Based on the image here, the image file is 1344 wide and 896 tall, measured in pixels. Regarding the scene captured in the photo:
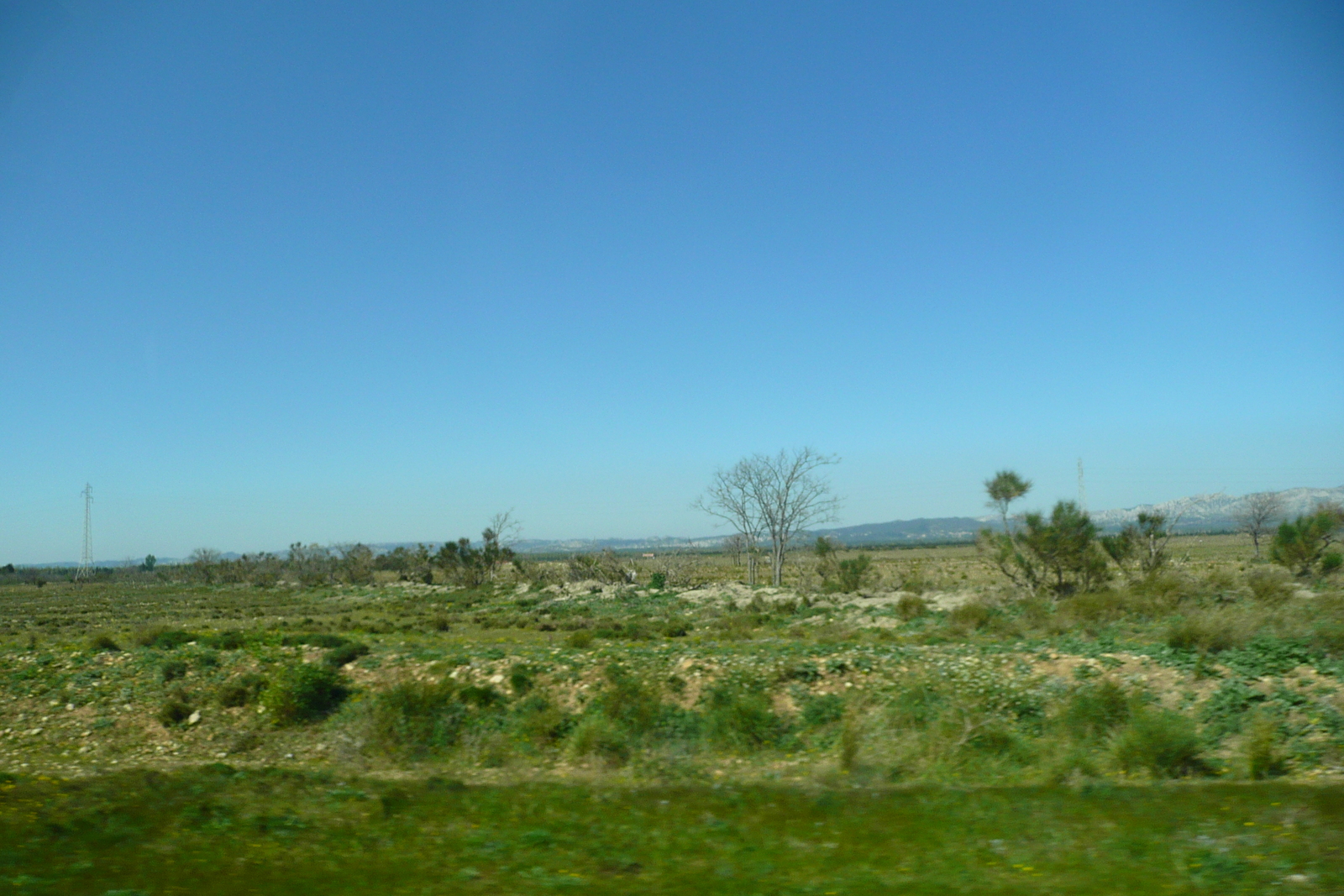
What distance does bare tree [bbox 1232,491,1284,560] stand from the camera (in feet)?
254

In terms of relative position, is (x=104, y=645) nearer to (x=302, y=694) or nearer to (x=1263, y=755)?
(x=302, y=694)

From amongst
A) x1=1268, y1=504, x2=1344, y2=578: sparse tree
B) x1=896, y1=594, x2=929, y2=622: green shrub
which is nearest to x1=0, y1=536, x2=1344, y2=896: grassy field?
x1=896, y1=594, x2=929, y2=622: green shrub

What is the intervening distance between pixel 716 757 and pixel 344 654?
10.7 m

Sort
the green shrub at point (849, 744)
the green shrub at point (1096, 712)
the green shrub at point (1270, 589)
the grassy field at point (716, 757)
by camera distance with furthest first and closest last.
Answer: the green shrub at point (1270, 589) < the green shrub at point (1096, 712) < the green shrub at point (849, 744) < the grassy field at point (716, 757)

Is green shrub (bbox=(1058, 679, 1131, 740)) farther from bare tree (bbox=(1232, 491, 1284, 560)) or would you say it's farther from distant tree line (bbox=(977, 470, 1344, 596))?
bare tree (bbox=(1232, 491, 1284, 560))

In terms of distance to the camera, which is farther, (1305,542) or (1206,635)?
(1305,542)

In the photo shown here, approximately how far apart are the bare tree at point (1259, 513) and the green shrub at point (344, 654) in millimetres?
83423

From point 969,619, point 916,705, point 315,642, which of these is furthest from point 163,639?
point 969,619

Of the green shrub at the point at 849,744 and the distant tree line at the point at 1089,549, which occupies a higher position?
the distant tree line at the point at 1089,549

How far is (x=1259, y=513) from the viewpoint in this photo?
78938mm

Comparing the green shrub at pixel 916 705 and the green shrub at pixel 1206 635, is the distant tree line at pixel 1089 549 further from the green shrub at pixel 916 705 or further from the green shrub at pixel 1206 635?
the green shrub at pixel 916 705

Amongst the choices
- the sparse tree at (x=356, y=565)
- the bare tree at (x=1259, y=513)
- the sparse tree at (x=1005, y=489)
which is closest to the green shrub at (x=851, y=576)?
the sparse tree at (x=1005, y=489)

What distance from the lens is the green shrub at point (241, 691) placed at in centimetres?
1822

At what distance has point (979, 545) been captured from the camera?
1484 inches
